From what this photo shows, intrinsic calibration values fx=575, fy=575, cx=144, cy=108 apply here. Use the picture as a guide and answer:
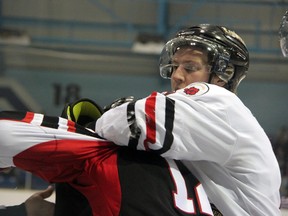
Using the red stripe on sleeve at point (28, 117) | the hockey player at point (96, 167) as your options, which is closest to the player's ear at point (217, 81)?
the hockey player at point (96, 167)

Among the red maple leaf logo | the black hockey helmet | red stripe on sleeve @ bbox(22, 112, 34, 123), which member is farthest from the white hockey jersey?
the black hockey helmet

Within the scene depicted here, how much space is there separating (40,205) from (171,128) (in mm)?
393

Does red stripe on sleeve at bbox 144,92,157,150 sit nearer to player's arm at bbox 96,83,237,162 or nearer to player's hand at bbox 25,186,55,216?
player's arm at bbox 96,83,237,162

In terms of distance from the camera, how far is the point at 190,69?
119cm

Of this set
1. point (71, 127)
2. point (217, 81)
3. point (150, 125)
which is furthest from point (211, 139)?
point (217, 81)

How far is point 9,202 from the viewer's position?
1314mm

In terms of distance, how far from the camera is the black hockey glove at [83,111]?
3.48 feet

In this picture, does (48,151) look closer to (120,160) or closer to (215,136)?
(120,160)

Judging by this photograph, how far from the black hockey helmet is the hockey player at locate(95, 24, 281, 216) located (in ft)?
0.64

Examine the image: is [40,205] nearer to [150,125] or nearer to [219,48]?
[150,125]

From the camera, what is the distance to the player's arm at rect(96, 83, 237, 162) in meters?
0.88

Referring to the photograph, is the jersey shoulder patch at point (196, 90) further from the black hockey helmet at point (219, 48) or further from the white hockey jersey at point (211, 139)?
the black hockey helmet at point (219, 48)

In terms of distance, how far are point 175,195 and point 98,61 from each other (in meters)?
5.75

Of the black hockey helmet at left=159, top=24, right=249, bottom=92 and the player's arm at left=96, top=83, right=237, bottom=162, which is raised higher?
the black hockey helmet at left=159, top=24, right=249, bottom=92
